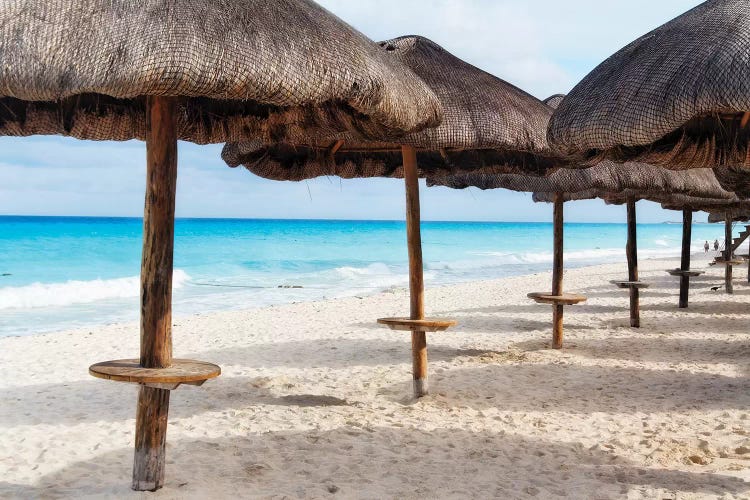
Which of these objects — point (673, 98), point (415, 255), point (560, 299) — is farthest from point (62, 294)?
point (673, 98)

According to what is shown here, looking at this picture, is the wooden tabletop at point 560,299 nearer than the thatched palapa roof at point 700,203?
Yes

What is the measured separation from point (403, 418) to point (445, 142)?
2013 mm

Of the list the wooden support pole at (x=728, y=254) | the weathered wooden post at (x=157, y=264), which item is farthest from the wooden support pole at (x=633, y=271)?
the weathered wooden post at (x=157, y=264)

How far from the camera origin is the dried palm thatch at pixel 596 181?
683 cm

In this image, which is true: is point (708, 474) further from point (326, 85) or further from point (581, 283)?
point (581, 283)

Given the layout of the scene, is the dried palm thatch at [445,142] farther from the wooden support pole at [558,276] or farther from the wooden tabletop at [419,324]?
the wooden support pole at [558,276]

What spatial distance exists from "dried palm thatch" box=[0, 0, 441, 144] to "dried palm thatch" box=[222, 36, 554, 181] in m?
1.13

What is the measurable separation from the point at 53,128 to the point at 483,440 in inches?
127

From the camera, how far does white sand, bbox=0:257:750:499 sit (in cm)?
367

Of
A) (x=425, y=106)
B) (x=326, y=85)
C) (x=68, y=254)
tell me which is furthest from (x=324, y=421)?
(x=68, y=254)

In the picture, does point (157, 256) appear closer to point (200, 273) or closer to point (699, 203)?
point (699, 203)

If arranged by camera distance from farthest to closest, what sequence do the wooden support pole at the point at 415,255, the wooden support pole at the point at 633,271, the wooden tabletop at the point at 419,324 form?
1. the wooden support pole at the point at 633,271
2. the wooden support pole at the point at 415,255
3. the wooden tabletop at the point at 419,324

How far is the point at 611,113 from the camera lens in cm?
341

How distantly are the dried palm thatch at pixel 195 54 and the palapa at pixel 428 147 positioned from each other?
103 cm
